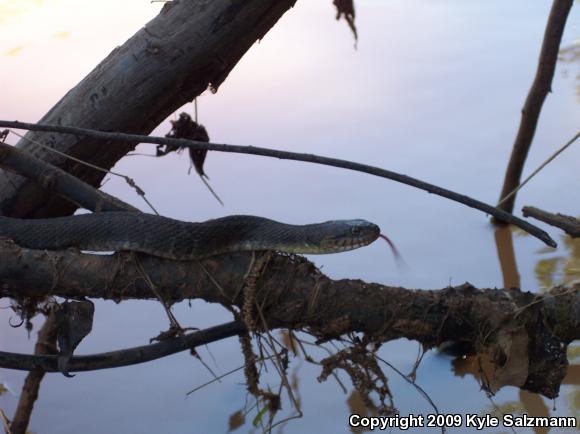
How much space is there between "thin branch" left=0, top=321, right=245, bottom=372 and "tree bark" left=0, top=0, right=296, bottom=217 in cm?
67

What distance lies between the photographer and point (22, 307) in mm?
2131

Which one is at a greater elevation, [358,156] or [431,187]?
[358,156]

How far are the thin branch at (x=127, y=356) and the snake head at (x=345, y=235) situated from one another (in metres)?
0.57

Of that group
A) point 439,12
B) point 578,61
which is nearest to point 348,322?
point 578,61

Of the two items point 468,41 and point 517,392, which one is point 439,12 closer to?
point 468,41

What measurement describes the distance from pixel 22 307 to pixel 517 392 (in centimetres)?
218

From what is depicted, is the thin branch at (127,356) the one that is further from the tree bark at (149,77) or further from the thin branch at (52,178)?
the tree bark at (149,77)

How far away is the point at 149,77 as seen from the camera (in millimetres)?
2473

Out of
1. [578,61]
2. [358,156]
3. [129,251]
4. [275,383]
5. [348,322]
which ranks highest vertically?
[578,61]

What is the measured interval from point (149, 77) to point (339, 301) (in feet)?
3.32

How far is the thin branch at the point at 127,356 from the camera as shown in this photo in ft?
6.68

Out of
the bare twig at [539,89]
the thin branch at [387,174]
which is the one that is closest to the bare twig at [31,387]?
the thin branch at [387,174]

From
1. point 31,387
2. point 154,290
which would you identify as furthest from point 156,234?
point 31,387

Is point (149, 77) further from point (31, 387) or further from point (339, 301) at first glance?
point (31, 387)
